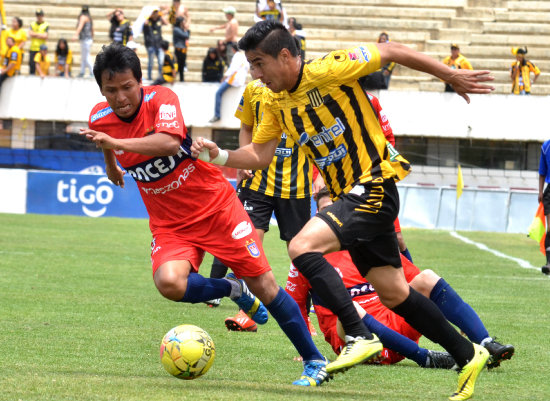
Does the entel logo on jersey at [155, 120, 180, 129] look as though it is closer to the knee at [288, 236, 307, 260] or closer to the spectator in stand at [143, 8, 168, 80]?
the knee at [288, 236, 307, 260]

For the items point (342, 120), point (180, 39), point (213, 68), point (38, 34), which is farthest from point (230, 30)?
point (342, 120)

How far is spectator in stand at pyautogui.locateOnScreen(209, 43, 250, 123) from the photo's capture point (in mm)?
24953

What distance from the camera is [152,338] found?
7.38 meters

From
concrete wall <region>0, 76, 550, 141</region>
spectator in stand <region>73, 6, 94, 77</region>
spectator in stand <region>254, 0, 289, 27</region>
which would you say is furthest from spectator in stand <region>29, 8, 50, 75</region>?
spectator in stand <region>254, 0, 289, 27</region>

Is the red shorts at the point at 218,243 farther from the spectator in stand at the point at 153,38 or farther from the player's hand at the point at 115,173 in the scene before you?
the spectator in stand at the point at 153,38

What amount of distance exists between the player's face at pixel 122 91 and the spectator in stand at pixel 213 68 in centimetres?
2145

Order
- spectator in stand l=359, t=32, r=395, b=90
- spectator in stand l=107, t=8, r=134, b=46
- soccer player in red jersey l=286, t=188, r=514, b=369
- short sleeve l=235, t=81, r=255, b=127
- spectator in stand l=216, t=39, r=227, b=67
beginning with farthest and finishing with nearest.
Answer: spectator in stand l=216, t=39, r=227, b=67
spectator in stand l=107, t=8, r=134, b=46
spectator in stand l=359, t=32, r=395, b=90
short sleeve l=235, t=81, r=255, b=127
soccer player in red jersey l=286, t=188, r=514, b=369

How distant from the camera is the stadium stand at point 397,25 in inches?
1179

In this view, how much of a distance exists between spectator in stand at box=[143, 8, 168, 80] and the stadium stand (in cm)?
212

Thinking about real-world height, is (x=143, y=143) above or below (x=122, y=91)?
below

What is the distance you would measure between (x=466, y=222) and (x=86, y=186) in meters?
Result: 8.91

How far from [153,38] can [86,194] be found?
18.9 feet

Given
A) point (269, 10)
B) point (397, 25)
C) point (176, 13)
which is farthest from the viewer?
point (397, 25)

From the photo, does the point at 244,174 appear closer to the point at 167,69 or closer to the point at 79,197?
the point at 79,197
